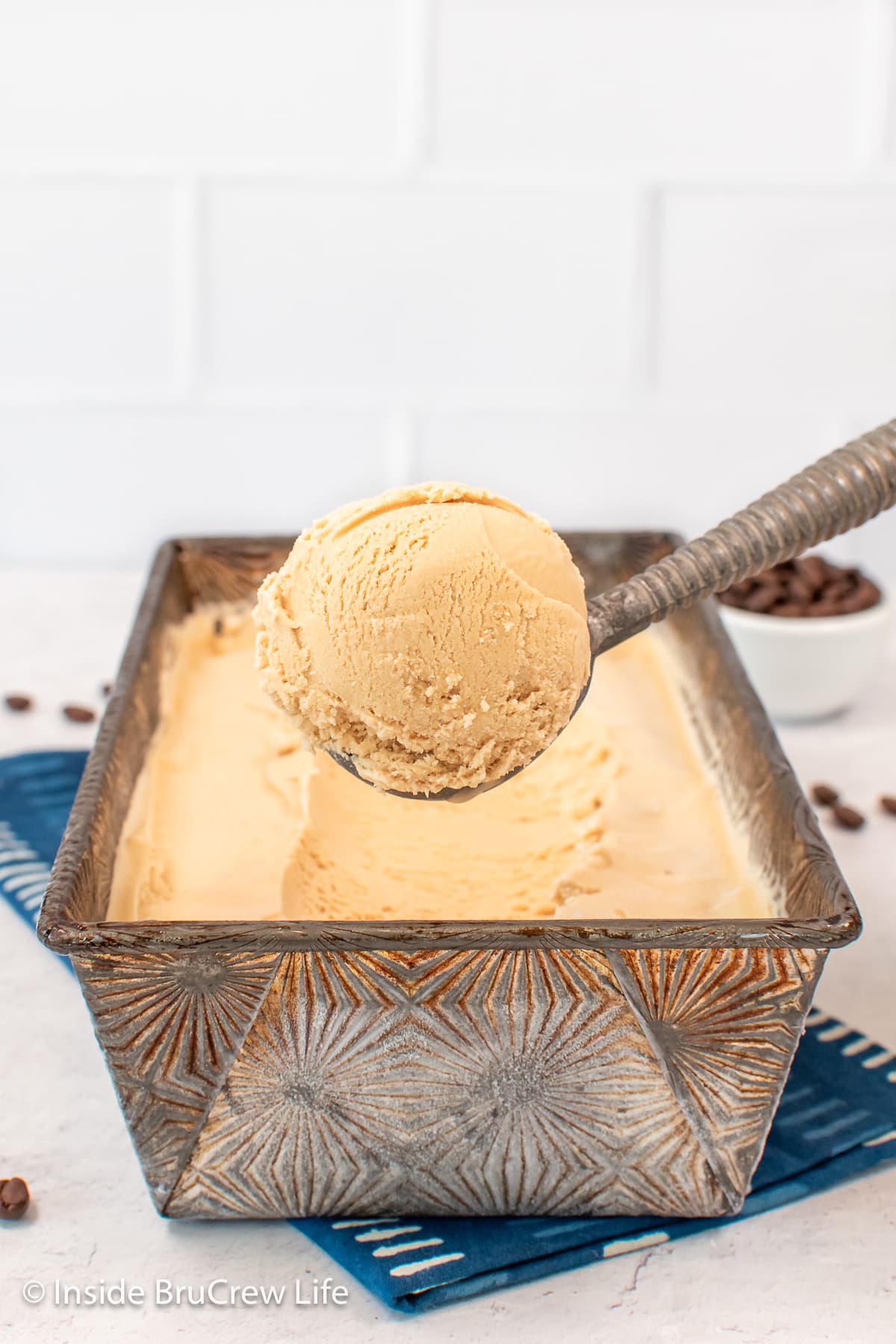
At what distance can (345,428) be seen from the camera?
236 centimetres

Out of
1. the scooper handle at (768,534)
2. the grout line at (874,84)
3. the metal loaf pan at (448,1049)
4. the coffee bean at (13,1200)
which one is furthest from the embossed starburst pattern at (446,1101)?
the grout line at (874,84)

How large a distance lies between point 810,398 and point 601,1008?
1.66 meters

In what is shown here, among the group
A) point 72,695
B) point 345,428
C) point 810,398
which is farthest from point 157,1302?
point 810,398

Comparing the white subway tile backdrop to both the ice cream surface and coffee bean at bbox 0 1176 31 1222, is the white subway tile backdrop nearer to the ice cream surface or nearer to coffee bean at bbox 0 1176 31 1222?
the ice cream surface

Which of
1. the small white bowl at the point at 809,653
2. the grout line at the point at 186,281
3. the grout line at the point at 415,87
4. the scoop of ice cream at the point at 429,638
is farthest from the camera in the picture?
the grout line at the point at 186,281

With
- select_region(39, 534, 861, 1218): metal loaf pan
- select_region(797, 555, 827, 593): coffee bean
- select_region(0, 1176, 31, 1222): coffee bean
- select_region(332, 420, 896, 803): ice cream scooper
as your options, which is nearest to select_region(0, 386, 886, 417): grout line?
select_region(797, 555, 827, 593): coffee bean

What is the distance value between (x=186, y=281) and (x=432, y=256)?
386 millimetres

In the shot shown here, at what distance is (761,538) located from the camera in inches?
42.0

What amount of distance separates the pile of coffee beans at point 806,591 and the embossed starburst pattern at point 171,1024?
1.04 m

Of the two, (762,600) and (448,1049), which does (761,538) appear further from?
(762,600)

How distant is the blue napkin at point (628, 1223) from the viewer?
97cm

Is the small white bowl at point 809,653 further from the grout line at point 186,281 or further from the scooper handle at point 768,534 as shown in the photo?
the grout line at point 186,281

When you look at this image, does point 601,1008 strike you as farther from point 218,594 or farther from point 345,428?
point 345,428

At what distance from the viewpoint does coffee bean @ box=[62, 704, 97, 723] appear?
1.78m
